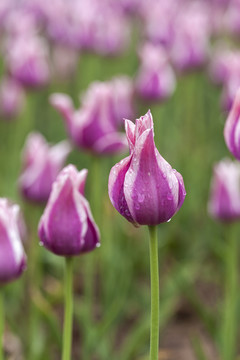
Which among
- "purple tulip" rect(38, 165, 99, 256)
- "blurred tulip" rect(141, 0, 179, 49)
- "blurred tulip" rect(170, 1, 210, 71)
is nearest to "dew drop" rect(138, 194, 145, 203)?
"purple tulip" rect(38, 165, 99, 256)

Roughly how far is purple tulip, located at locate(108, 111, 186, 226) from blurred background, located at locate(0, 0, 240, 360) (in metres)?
0.87

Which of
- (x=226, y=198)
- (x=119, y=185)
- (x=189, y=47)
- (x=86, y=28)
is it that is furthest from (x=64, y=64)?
(x=119, y=185)

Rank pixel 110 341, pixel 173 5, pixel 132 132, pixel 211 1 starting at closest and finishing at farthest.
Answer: pixel 132 132, pixel 110 341, pixel 173 5, pixel 211 1

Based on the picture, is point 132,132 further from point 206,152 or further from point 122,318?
point 206,152

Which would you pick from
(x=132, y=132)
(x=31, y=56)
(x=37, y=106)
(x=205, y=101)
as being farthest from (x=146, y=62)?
(x=37, y=106)

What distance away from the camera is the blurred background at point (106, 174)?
2.00 meters

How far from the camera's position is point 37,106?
4.70 m

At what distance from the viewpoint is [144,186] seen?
97cm

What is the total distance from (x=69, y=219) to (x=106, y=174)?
2.26m

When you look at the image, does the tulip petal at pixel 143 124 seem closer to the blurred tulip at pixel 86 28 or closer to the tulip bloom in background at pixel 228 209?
the tulip bloom in background at pixel 228 209

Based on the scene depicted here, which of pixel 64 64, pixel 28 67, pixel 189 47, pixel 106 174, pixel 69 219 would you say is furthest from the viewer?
pixel 64 64

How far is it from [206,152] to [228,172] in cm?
177

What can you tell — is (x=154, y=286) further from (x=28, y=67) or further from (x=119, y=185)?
(x=28, y=67)

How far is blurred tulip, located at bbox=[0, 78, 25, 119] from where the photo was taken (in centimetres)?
330
